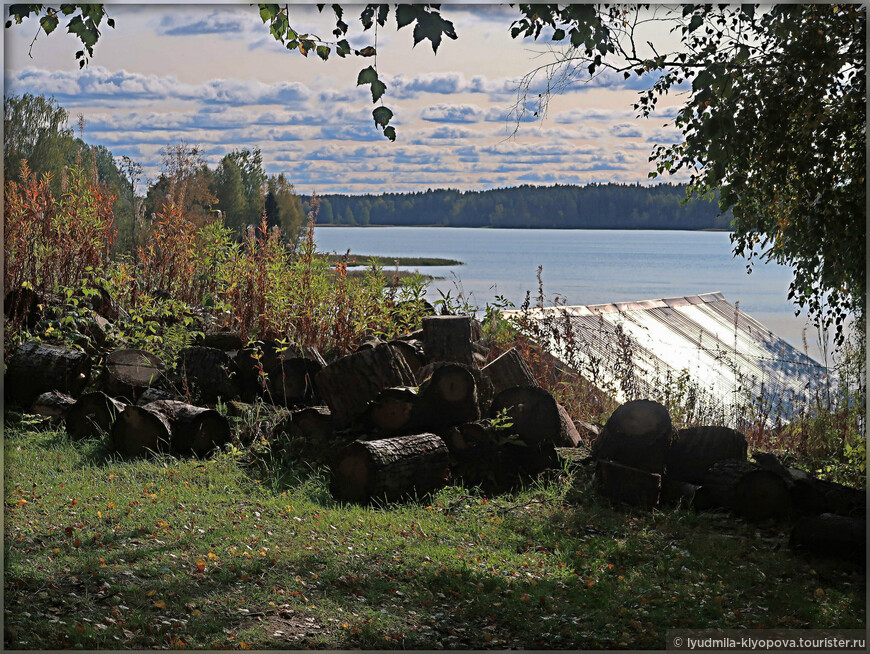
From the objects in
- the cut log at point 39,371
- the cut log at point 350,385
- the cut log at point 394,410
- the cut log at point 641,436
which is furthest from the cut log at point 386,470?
the cut log at point 39,371

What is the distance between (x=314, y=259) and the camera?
7.48 metres

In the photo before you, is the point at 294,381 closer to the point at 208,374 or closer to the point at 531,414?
the point at 208,374

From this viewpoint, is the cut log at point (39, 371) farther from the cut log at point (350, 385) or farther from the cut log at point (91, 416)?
the cut log at point (350, 385)

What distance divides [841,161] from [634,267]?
168ft

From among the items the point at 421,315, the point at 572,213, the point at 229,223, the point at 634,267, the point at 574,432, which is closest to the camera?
the point at 574,432

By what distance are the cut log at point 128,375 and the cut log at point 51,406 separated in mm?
333

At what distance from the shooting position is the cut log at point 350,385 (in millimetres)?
5832

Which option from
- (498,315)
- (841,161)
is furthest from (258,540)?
(841,161)

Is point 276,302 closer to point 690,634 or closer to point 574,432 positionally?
point 574,432

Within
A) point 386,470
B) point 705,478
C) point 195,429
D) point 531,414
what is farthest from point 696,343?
point 195,429

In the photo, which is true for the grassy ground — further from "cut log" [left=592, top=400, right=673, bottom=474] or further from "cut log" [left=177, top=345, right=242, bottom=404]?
"cut log" [left=177, top=345, right=242, bottom=404]

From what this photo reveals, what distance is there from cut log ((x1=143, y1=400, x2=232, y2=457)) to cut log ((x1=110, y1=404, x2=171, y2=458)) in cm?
8

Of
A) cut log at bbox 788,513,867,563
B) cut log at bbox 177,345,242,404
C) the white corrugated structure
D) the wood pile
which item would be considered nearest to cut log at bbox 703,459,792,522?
the wood pile

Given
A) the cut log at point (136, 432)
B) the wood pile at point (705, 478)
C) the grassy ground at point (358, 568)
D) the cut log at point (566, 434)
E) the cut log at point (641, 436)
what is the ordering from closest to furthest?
the grassy ground at point (358, 568)
the wood pile at point (705, 478)
the cut log at point (641, 436)
the cut log at point (136, 432)
the cut log at point (566, 434)
